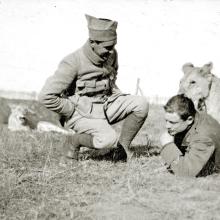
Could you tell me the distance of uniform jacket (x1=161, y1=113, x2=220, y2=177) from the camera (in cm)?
466

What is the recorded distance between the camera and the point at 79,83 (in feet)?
19.1

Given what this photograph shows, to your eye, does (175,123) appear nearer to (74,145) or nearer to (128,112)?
(128,112)

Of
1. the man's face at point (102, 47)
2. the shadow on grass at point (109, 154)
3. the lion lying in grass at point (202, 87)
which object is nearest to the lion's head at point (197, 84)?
the lion lying in grass at point (202, 87)

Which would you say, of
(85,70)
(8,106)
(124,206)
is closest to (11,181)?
(124,206)

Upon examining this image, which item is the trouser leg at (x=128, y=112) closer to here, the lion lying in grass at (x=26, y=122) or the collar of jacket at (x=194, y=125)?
the collar of jacket at (x=194, y=125)

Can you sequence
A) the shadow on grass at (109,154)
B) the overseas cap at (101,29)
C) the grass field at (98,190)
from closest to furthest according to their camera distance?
1. the grass field at (98,190)
2. the overseas cap at (101,29)
3. the shadow on grass at (109,154)

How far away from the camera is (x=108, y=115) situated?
6.01m

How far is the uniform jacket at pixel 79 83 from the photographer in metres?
5.65

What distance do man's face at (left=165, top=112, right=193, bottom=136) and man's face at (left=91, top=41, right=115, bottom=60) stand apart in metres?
1.37

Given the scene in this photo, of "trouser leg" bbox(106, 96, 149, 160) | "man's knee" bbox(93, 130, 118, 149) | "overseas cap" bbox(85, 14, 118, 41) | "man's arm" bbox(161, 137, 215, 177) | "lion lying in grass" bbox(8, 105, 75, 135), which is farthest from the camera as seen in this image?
"lion lying in grass" bbox(8, 105, 75, 135)

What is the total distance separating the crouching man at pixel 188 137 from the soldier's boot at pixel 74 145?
4.28ft

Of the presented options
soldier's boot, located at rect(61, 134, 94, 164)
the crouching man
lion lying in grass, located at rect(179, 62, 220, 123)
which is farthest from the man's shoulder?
lion lying in grass, located at rect(179, 62, 220, 123)

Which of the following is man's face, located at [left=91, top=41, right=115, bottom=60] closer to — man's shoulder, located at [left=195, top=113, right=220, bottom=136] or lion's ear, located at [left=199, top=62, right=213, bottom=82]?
man's shoulder, located at [left=195, top=113, right=220, bottom=136]

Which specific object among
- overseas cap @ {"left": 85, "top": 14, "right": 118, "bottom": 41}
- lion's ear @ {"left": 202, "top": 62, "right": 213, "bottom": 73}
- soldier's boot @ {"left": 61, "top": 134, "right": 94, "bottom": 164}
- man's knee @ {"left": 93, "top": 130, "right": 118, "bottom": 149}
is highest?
overseas cap @ {"left": 85, "top": 14, "right": 118, "bottom": 41}
